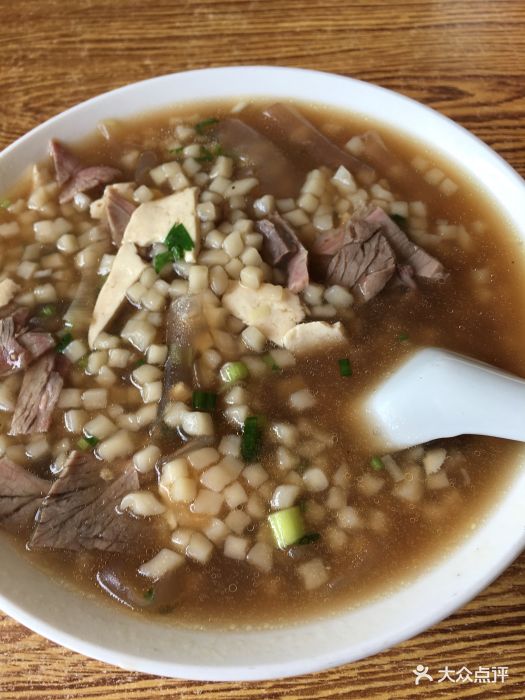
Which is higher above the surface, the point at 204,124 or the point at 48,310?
the point at 204,124

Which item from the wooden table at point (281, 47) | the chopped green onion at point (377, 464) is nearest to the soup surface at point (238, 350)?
the chopped green onion at point (377, 464)

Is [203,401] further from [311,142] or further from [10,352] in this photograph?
[311,142]

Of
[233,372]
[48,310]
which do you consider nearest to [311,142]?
[233,372]

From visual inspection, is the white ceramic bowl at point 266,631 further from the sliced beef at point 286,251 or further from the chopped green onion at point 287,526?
the sliced beef at point 286,251

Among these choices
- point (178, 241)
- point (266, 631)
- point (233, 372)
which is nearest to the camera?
point (266, 631)

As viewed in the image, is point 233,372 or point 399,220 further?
point 399,220

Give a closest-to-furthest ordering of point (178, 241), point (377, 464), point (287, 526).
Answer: point (287, 526) < point (377, 464) < point (178, 241)

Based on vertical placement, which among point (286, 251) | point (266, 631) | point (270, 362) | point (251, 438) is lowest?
point (266, 631)
